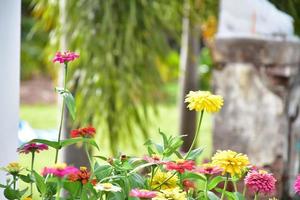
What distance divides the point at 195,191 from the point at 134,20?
1.58 metres

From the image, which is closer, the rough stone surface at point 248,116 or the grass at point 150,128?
the rough stone surface at point 248,116

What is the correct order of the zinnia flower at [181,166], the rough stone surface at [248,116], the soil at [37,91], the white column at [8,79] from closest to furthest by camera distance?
1. the zinnia flower at [181,166]
2. the white column at [8,79]
3. the rough stone surface at [248,116]
4. the soil at [37,91]

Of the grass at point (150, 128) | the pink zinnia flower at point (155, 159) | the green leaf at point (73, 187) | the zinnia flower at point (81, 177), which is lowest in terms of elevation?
the grass at point (150, 128)

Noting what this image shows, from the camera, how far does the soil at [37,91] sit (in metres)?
6.62

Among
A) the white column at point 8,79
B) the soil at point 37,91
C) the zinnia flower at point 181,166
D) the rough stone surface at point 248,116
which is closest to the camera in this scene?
the zinnia flower at point 181,166

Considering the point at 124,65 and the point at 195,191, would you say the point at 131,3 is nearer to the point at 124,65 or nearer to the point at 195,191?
the point at 124,65

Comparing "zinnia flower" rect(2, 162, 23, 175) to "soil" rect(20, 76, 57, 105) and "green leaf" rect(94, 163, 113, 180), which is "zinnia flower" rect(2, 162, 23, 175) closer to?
"green leaf" rect(94, 163, 113, 180)

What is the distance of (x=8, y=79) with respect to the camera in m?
1.10

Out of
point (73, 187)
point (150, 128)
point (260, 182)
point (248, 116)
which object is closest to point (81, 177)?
point (73, 187)

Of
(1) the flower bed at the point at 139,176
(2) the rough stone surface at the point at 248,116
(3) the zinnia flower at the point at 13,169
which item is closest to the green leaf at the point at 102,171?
(1) the flower bed at the point at 139,176

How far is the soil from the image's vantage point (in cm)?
662

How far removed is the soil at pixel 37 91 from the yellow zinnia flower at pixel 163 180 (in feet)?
18.2

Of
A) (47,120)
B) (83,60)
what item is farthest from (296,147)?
(47,120)

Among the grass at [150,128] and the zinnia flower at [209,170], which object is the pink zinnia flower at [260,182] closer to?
the zinnia flower at [209,170]
